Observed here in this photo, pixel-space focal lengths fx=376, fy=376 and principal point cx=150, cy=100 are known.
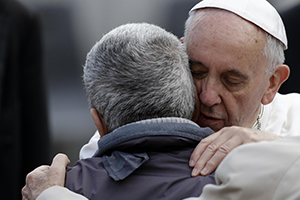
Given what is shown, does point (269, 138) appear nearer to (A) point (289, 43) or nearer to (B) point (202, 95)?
(B) point (202, 95)

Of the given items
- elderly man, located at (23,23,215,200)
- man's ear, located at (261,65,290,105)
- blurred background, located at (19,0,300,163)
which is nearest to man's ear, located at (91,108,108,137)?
elderly man, located at (23,23,215,200)

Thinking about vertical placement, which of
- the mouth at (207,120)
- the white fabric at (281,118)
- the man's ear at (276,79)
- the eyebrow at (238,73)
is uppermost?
the eyebrow at (238,73)

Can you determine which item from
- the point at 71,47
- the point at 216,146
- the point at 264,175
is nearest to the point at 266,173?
the point at 264,175

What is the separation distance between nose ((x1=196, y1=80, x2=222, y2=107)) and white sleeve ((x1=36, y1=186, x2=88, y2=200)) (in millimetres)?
874

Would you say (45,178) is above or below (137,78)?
below

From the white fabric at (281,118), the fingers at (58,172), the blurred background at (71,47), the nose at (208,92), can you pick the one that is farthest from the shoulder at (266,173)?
the blurred background at (71,47)

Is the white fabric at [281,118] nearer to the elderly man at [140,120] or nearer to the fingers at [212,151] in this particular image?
the fingers at [212,151]

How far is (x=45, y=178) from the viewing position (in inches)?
51.6

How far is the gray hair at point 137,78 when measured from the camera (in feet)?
3.97

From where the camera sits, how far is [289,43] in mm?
3541

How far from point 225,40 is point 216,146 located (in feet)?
2.18

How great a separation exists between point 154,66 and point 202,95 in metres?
0.64

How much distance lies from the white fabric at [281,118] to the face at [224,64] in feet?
1.63

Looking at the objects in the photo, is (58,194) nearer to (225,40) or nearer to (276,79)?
(225,40)
